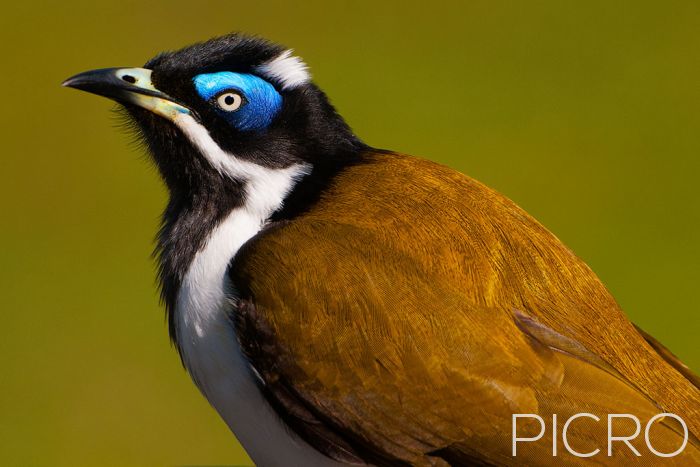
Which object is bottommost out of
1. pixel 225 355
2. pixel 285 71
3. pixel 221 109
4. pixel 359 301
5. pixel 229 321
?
pixel 225 355

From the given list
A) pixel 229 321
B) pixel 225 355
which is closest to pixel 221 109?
pixel 229 321

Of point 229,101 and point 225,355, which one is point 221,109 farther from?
point 225,355

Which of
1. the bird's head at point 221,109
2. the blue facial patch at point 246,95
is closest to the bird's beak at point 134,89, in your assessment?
the bird's head at point 221,109

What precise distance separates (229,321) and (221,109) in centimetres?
86

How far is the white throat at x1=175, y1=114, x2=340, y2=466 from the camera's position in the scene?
5148 millimetres

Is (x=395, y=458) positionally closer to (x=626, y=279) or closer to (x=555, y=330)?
(x=555, y=330)

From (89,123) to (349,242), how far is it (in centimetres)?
916

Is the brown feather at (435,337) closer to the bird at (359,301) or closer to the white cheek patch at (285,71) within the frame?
the bird at (359,301)

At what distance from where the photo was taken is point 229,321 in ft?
16.8

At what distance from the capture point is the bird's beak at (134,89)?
18.0 ft

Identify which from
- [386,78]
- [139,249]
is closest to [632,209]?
[386,78]

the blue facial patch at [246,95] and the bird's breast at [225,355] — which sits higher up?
the blue facial patch at [246,95]

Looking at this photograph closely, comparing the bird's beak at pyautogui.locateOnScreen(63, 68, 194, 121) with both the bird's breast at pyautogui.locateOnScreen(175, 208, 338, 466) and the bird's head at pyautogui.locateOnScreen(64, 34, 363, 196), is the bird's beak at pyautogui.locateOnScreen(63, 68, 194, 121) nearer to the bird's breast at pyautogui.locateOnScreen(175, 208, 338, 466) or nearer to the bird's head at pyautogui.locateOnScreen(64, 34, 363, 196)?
the bird's head at pyautogui.locateOnScreen(64, 34, 363, 196)

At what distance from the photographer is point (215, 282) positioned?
17.1 feet
